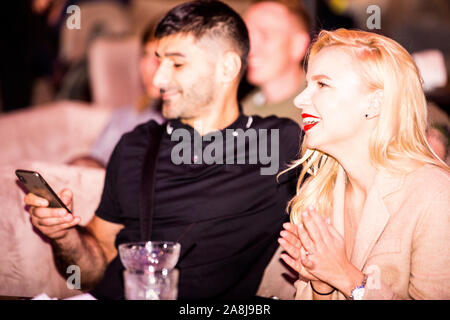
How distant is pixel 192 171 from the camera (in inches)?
83.3

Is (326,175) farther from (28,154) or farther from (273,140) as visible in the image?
(28,154)

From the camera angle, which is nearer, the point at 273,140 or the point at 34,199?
the point at 34,199

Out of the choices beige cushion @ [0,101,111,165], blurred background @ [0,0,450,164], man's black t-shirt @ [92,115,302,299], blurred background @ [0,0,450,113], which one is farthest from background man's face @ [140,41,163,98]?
man's black t-shirt @ [92,115,302,299]

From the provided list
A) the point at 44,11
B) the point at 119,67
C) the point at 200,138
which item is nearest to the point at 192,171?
the point at 200,138

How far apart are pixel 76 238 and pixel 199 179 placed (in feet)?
1.63

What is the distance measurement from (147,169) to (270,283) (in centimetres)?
65

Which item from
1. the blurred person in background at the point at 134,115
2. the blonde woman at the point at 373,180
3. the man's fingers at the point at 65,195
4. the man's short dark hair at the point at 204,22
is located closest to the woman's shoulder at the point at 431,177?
the blonde woman at the point at 373,180

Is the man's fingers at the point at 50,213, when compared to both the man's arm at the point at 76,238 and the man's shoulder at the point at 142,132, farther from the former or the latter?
the man's shoulder at the point at 142,132

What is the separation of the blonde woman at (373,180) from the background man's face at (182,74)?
564 mm

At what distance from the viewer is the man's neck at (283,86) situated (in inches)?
132

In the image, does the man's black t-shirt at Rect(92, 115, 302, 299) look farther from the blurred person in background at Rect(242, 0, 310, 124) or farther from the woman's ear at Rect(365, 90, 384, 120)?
the blurred person in background at Rect(242, 0, 310, 124)

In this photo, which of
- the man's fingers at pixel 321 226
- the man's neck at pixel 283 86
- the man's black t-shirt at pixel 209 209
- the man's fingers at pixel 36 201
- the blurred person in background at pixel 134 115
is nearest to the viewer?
the man's fingers at pixel 321 226

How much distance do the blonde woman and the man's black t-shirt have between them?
36 centimetres

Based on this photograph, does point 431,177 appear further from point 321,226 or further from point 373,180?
point 321,226
